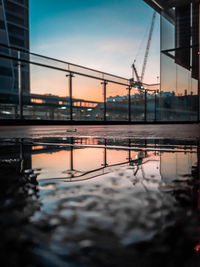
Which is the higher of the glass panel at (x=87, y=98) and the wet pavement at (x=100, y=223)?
the glass panel at (x=87, y=98)

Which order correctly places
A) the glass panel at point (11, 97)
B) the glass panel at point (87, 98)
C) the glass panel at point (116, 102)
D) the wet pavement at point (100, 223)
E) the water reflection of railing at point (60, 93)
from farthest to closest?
the glass panel at point (116, 102) → the glass panel at point (87, 98) → the water reflection of railing at point (60, 93) → the glass panel at point (11, 97) → the wet pavement at point (100, 223)

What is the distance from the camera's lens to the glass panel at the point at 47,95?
6.34m

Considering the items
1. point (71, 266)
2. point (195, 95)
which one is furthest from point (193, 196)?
point (195, 95)

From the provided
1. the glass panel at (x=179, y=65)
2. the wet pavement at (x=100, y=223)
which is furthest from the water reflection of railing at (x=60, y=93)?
the wet pavement at (x=100, y=223)

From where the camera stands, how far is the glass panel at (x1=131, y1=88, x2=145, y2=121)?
945cm

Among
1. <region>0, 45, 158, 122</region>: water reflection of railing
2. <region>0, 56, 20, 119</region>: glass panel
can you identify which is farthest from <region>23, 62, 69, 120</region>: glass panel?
<region>0, 56, 20, 119</region>: glass panel

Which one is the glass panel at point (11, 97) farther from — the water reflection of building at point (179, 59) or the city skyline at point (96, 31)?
the city skyline at point (96, 31)

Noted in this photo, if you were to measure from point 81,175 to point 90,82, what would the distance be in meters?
7.82

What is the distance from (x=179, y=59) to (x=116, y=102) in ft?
19.5

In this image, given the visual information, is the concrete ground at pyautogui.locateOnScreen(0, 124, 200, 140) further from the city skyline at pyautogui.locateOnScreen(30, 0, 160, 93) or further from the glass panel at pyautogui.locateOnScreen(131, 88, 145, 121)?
the city skyline at pyautogui.locateOnScreen(30, 0, 160, 93)

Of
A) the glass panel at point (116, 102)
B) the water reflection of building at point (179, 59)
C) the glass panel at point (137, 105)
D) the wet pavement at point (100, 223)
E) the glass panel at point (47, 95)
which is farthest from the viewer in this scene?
the water reflection of building at point (179, 59)

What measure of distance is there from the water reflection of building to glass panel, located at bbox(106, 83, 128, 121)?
119 inches

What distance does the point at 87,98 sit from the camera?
7.68 metres

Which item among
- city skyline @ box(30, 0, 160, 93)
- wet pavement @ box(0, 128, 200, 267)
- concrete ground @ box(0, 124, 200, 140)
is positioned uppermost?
city skyline @ box(30, 0, 160, 93)
